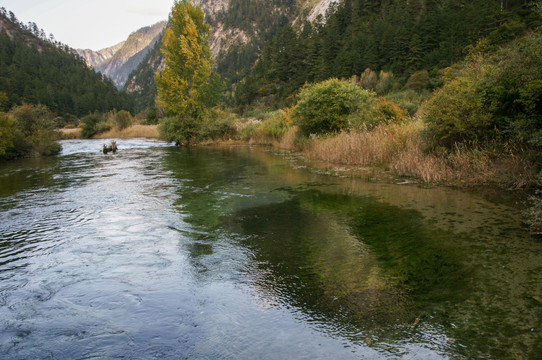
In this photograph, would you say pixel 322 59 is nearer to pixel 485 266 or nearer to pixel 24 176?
pixel 24 176

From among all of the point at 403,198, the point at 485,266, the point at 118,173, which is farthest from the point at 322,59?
the point at 485,266

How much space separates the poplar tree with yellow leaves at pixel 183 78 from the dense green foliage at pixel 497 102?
26165 mm

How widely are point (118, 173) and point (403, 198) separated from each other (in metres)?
13.3

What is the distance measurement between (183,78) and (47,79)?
83.8m

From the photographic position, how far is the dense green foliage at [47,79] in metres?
86.4

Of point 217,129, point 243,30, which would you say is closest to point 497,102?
point 217,129

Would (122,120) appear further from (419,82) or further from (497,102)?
(497,102)

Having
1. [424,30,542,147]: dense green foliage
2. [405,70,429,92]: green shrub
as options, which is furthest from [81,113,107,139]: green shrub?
[424,30,542,147]: dense green foliage

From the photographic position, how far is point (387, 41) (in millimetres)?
63281

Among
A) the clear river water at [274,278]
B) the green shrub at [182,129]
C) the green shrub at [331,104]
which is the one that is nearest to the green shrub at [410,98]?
the green shrub at [331,104]

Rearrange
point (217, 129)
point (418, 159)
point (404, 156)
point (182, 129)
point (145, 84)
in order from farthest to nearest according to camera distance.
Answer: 1. point (145, 84)
2. point (217, 129)
3. point (182, 129)
4. point (404, 156)
5. point (418, 159)

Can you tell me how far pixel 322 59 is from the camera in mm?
70062

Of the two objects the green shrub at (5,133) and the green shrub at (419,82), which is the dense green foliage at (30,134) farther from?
the green shrub at (419,82)

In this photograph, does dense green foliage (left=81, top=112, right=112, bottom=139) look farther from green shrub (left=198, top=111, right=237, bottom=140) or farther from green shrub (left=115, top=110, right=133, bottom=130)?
green shrub (left=198, top=111, right=237, bottom=140)
